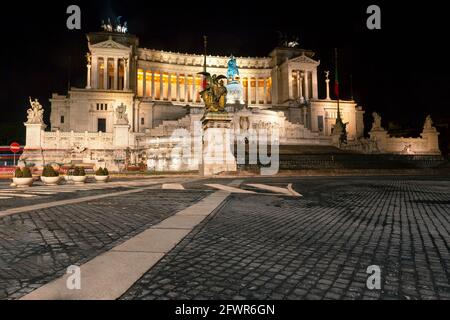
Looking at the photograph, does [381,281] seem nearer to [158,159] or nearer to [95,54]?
[158,159]

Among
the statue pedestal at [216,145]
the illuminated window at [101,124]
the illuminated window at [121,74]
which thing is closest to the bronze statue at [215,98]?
the statue pedestal at [216,145]

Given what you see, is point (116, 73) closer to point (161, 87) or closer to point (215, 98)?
point (161, 87)

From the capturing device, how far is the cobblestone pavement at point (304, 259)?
3.28 metres

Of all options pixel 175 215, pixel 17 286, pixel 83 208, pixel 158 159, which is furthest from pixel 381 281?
pixel 158 159

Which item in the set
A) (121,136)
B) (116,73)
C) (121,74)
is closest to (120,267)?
(121,136)

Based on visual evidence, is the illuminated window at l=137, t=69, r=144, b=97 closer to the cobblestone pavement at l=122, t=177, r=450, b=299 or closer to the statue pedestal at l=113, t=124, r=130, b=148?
the statue pedestal at l=113, t=124, r=130, b=148

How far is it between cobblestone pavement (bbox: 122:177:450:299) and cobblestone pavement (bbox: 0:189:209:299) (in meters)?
1.18

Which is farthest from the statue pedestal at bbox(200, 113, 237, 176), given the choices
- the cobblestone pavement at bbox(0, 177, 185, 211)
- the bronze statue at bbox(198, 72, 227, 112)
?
the cobblestone pavement at bbox(0, 177, 185, 211)

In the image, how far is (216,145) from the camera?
26.0 m

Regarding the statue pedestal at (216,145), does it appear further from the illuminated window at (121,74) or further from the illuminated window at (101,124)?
the illuminated window at (121,74)

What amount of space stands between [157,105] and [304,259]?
6993 cm
